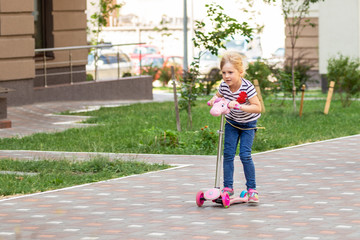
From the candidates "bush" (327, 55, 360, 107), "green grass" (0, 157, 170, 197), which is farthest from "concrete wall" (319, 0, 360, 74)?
"green grass" (0, 157, 170, 197)

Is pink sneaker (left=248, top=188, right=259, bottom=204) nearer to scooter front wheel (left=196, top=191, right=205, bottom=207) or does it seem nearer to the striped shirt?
scooter front wheel (left=196, top=191, right=205, bottom=207)

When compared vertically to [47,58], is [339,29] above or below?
above

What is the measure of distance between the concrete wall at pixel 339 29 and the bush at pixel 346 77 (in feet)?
24.1

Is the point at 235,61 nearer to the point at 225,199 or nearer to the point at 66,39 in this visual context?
the point at 225,199

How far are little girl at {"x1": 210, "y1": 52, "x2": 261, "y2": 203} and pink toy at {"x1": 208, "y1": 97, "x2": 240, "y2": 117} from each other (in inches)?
3.4

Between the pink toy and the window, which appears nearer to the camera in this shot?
the pink toy

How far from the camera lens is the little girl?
8266 millimetres

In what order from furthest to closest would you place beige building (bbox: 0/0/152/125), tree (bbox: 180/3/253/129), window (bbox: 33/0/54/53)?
1. window (bbox: 33/0/54/53)
2. beige building (bbox: 0/0/152/125)
3. tree (bbox: 180/3/253/129)

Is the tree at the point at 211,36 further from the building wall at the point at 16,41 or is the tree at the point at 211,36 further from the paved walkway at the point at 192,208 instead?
the building wall at the point at 16,41

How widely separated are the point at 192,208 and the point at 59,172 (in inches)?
113

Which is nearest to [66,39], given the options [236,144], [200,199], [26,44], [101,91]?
[101,91]

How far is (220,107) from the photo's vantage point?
26.6 feet

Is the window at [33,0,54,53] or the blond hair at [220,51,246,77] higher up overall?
the window at [33,0,54,53]

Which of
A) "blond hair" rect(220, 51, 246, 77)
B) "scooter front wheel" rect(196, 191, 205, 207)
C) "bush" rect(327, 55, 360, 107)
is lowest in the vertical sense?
"scooter front wheel" rect(196, 191, 205, 207)
